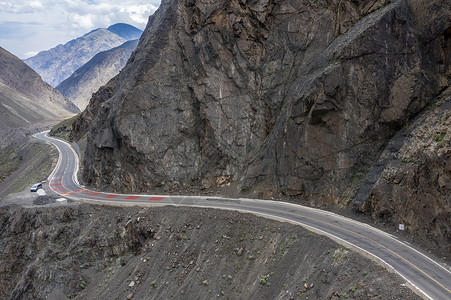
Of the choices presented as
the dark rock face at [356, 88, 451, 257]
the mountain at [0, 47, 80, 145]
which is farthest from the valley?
the mountain at [0, 47, 80, 145]

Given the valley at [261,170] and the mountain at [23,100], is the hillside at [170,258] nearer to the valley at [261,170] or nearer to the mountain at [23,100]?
the valley at [261,170]

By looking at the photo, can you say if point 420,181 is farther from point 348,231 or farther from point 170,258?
point 170,258

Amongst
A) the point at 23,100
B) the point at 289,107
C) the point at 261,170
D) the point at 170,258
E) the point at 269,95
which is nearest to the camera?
the point at 170,258

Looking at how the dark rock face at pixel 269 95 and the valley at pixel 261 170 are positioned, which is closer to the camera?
the valley at pixel 261 170

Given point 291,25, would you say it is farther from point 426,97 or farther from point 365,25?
point 426,97

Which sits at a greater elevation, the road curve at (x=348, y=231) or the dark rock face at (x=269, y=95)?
the dark rock face at (x=269, y=95)

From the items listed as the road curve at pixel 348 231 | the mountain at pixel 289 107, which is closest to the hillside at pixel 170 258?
the road curve at pixel 348 231

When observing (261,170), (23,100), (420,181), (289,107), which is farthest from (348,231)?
(23,100)

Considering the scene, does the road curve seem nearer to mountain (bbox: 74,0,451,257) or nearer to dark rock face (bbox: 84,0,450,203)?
mountain (bbox: 74,0,451,257)
